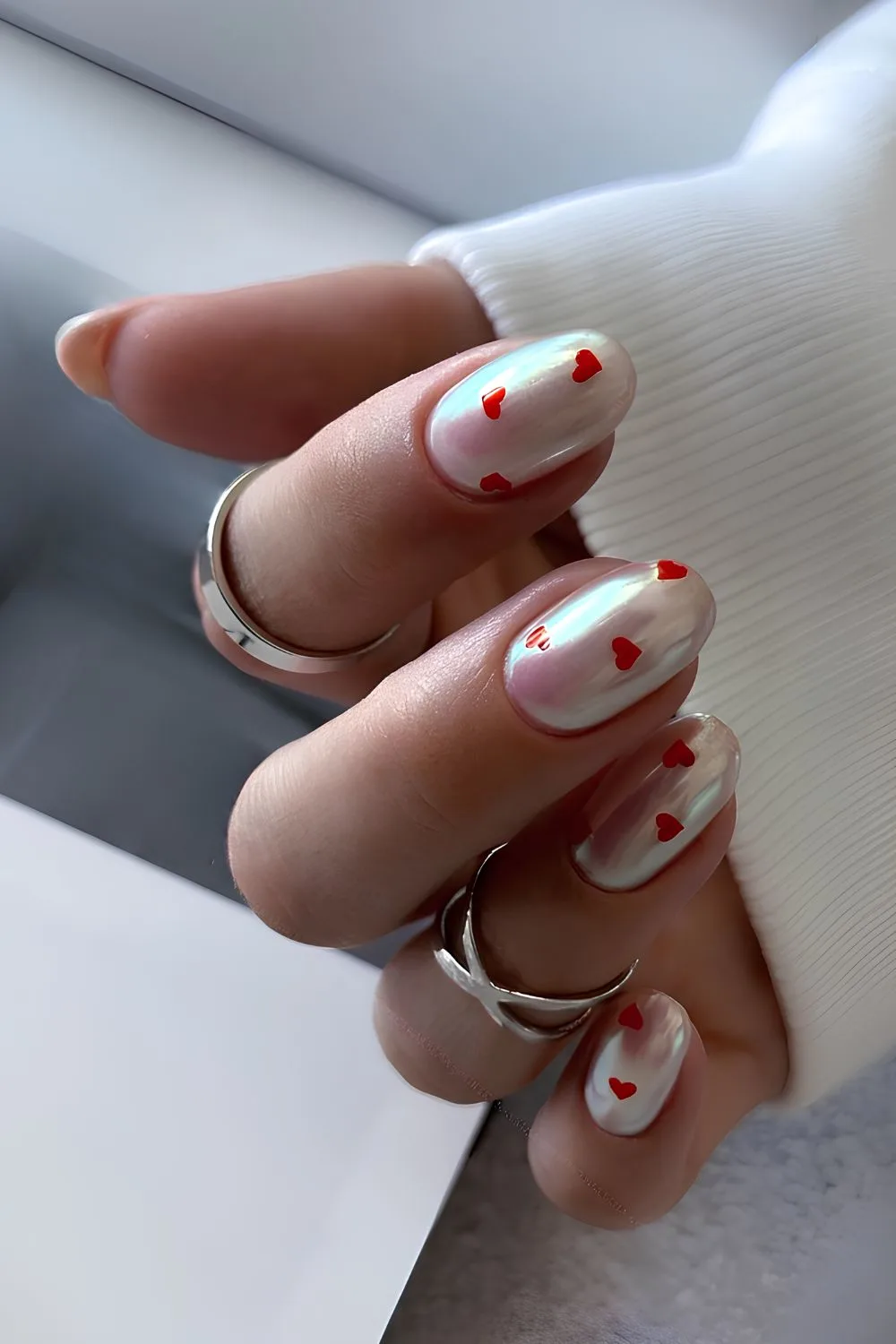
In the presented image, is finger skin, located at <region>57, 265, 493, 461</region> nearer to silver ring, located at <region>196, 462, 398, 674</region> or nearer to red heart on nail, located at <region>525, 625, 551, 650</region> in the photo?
silver ring, located at <region>196, 462, 398, 674</region>

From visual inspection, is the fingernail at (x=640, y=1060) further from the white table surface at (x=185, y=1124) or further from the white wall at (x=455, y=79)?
the white wall at (x=455, y=79)

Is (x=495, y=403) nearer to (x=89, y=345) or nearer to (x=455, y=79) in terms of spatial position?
(x=89, y=345)

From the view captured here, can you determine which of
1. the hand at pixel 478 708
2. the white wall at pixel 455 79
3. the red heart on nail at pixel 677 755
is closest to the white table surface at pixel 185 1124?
the hand at pixel 478 708

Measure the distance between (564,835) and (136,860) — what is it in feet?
0.51

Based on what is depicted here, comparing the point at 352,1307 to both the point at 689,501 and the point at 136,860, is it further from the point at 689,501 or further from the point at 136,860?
the point at 689,501

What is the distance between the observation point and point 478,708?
214mm

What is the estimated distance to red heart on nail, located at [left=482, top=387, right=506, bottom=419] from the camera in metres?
0.22

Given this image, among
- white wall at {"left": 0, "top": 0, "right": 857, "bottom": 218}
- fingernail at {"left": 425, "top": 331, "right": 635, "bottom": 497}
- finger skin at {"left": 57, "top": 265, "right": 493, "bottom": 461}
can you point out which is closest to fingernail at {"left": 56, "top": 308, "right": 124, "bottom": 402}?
finger skin at {"left": 57, "top": 265, "right": 493, "bottom": 461}

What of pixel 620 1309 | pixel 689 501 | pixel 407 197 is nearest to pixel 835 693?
pixel 689 501

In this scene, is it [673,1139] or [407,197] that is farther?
[407,197]

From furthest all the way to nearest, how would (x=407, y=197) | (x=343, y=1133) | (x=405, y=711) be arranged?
1. (x=407, y=197)
2. (x=343, y=1133)
3. (x=405, y=711)

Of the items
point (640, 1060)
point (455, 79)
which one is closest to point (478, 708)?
point (640, 1060)

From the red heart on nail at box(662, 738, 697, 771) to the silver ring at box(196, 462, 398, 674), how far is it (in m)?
0.08

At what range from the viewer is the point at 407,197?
1.55 feet
